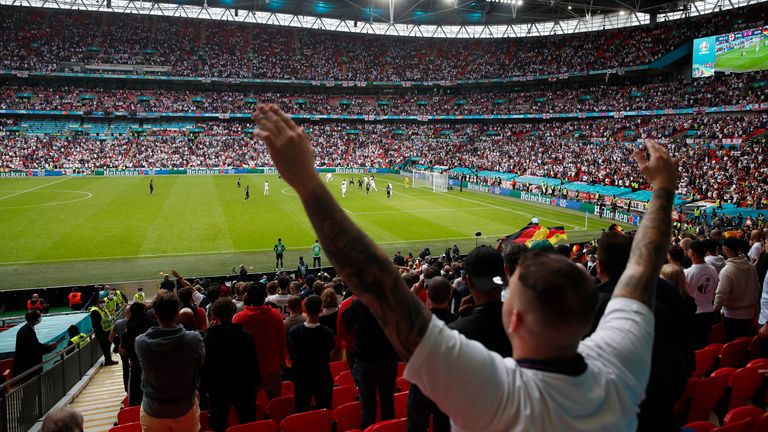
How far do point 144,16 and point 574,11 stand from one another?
6823cm

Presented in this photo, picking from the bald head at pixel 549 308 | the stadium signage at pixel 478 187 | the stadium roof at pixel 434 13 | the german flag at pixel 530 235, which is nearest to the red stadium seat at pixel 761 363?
the bald head at pixel 549 308

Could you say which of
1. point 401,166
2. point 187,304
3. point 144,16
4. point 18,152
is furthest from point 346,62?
point 187,304

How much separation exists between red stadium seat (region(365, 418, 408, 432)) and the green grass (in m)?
57.5

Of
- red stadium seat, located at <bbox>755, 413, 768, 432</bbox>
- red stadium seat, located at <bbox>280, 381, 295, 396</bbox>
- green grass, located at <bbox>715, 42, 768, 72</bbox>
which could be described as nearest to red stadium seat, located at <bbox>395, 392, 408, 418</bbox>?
red stadium seat, located at <bbox>280, 381, 295, 396</bbox>

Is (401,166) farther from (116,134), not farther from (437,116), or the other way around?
(116,134)

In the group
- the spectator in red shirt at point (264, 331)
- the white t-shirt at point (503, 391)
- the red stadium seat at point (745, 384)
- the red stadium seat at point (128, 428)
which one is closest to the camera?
the white t-shirt at point (503, 391)

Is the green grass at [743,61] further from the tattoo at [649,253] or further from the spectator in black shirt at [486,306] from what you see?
the tattoo at [649,253]

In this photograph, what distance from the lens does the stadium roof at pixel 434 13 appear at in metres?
66.9

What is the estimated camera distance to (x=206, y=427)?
591 cm

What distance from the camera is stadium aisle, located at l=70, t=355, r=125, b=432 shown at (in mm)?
7476

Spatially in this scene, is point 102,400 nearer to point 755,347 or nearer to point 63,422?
point 63,422

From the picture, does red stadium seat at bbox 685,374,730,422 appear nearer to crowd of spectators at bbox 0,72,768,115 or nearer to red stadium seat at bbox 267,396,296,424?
red stadium seat at bbox 267,396,296,424

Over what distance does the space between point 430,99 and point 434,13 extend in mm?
15554

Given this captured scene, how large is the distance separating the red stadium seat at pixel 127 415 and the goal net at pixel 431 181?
147 feet
